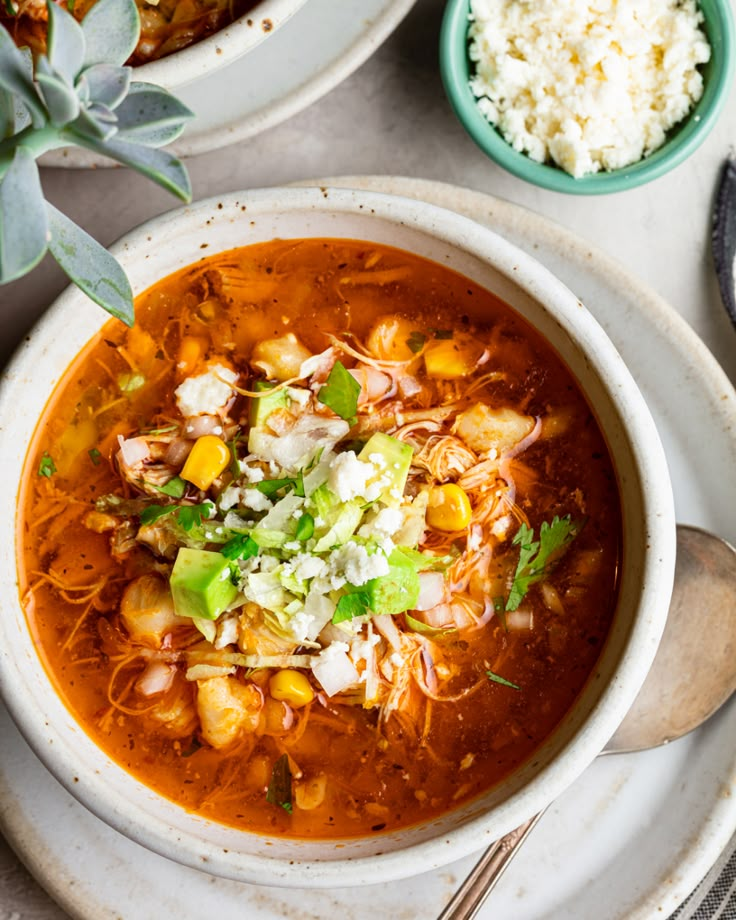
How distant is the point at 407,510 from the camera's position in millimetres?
2434

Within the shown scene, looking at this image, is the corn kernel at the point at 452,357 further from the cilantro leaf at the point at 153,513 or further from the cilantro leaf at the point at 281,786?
the cilantro leaf at the point at 281,786

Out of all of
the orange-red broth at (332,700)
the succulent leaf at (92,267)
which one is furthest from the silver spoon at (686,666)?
the succulent leaf at (92,267)

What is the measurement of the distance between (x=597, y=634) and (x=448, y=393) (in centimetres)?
68

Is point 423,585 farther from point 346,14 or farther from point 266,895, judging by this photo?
point 346,14

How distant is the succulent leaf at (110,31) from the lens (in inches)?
68.6

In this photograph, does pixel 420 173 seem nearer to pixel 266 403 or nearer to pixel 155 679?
pixel 266 403

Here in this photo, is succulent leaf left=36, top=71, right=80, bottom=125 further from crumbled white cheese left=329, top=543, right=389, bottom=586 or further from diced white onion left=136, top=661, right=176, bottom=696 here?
diced white onion left=136, top=661, right=176, bottom=696

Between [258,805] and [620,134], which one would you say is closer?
[258,805]

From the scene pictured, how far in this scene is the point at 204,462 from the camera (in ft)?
7.98

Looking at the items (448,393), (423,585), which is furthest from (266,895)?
(448,393)

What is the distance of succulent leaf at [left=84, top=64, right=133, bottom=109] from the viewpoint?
160cm

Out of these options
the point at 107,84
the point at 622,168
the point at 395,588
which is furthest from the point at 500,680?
the point at 107,84

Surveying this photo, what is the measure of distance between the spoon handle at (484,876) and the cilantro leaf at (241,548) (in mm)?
948

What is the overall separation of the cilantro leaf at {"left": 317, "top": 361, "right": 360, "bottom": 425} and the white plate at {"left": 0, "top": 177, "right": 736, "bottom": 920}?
516 mm
